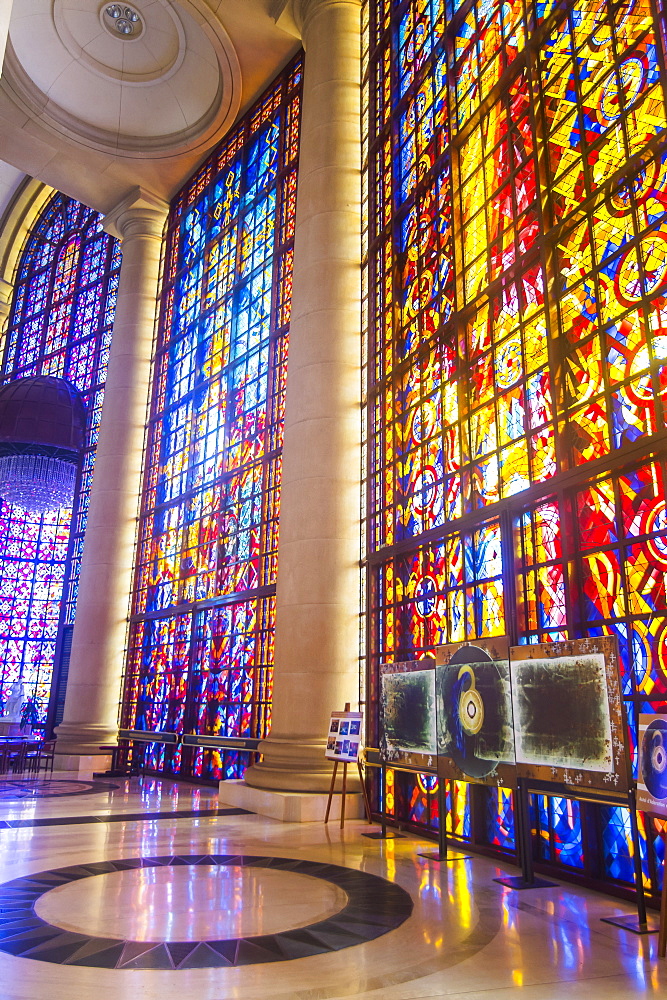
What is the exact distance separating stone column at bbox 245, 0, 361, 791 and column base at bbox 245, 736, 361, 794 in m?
0.02

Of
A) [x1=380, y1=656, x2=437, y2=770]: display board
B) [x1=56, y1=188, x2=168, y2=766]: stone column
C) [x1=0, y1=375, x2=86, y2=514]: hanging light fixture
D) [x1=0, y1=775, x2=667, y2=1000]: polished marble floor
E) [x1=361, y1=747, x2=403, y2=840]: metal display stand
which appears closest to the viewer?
[x1=0, y1=775, x2=667, y2=1000]: polished marble floor

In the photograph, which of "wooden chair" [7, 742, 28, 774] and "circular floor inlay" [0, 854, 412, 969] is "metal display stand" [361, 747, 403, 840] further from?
"wooden chair" [7, 742, 28, 774]

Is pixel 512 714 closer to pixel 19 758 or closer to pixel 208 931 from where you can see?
pixel 208 931

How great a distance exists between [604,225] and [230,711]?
31.5ft

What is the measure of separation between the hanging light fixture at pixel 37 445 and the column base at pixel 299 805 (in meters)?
11.4

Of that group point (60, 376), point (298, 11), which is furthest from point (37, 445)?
point (298, 11)

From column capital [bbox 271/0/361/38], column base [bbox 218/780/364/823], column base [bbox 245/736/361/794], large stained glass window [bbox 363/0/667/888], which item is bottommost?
column base [bbox 218/780/364/823]

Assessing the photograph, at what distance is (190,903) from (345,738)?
3430 mm

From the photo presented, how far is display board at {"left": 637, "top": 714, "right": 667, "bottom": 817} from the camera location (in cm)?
429

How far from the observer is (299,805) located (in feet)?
29.5

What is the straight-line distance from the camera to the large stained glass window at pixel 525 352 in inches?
230

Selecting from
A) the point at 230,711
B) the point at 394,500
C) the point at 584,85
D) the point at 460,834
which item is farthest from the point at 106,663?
the point at 584,85

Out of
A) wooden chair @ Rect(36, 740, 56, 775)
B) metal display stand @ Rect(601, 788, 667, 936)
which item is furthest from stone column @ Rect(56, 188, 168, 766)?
metal display stand @ Rect(601, 788, 667, 936)

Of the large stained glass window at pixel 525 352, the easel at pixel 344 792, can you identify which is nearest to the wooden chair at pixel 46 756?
the easel at pixel 344 792
